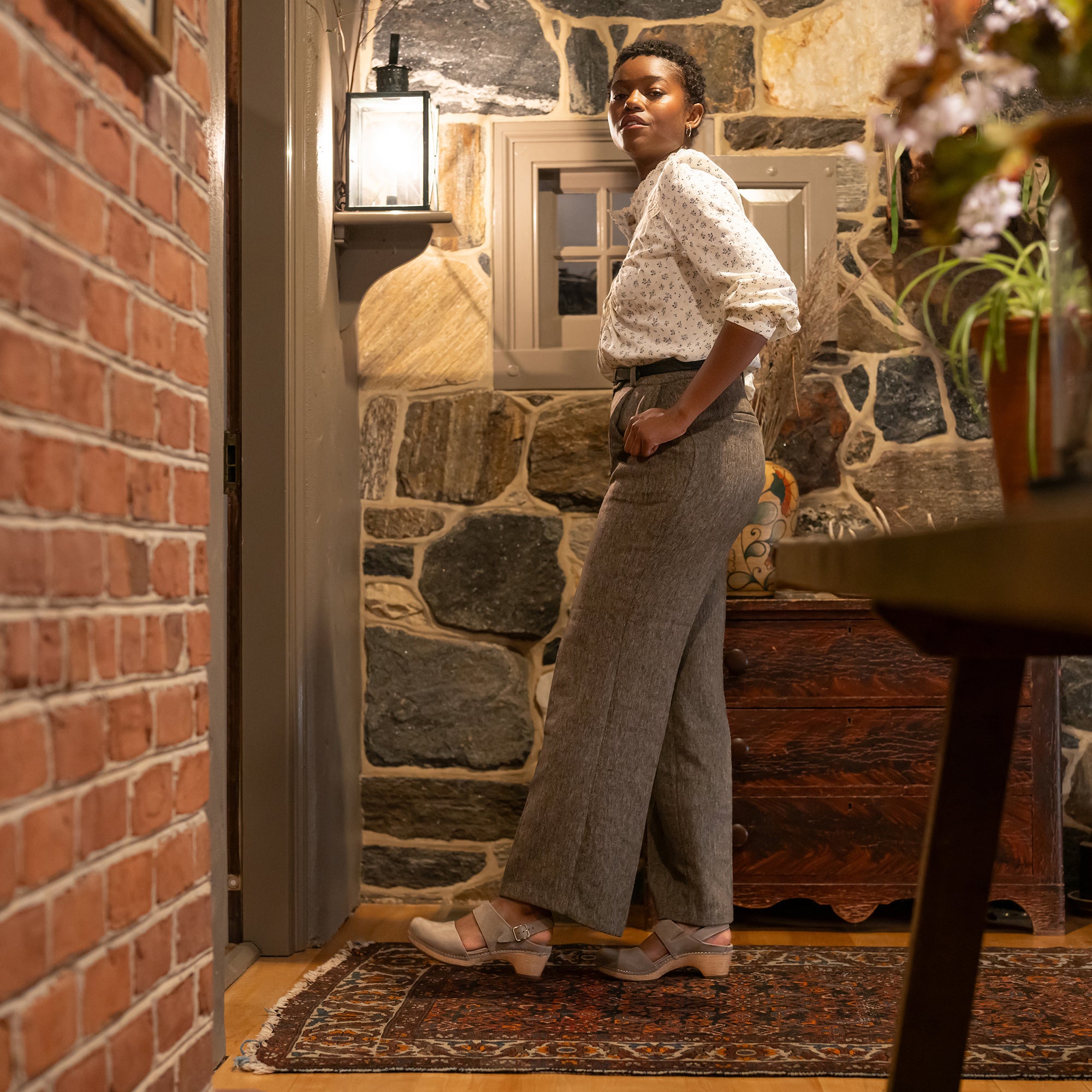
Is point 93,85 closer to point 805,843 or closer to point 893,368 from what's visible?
point 805,843

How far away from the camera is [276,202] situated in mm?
2184

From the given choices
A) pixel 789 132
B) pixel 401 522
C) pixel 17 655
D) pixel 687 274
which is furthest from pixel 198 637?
pixel 789 132

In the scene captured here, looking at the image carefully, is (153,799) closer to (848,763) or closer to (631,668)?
(631,668)

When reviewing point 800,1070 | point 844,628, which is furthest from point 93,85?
point 844,628

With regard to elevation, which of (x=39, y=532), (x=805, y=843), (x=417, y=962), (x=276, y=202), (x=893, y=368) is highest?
(x=276, y=202)

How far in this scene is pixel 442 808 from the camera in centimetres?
265

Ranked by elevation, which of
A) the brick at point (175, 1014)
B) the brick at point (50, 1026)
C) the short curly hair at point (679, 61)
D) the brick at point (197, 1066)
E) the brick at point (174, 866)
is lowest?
the brick at point (197, 1066)

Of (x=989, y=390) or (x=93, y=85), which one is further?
(x=93, y=85)

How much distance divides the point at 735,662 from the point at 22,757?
1.66 metres

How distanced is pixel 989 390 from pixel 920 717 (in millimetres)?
1609

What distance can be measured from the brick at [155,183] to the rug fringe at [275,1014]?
47.0 inches

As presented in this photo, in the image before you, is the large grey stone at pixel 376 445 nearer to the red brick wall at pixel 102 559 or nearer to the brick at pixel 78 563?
the red brick wall at pixel 102 559

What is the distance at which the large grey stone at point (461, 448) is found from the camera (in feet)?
8.84

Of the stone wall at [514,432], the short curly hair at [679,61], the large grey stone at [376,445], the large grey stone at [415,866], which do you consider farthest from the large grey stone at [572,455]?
the large grey stone at [415,866]
